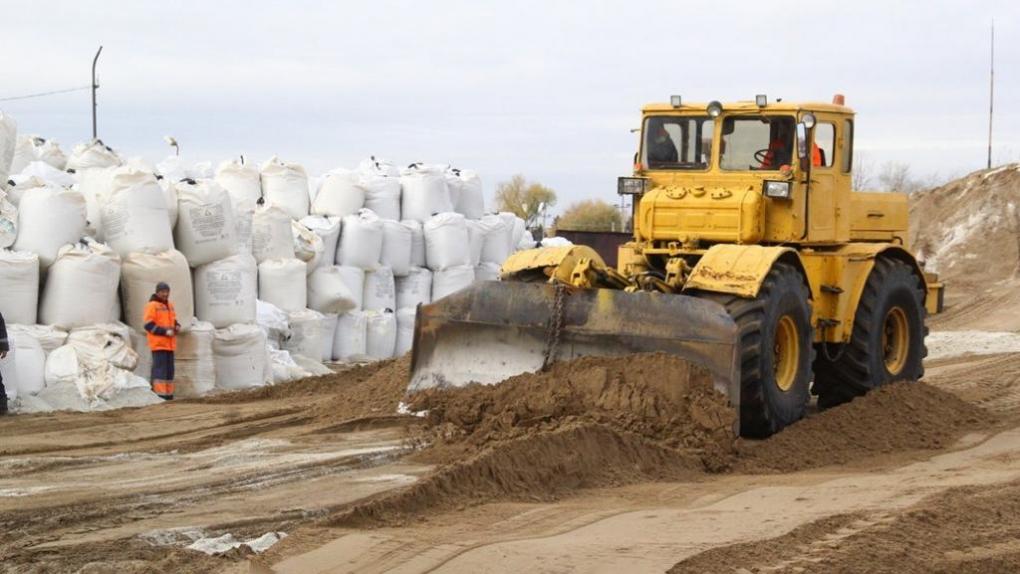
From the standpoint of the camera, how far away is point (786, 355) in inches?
370

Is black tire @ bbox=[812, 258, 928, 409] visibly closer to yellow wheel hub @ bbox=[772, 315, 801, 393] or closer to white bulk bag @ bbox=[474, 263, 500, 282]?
yellow wheel hub @ bbox=[772, 315, 801, 393]

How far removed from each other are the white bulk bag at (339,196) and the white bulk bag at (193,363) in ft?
11.0

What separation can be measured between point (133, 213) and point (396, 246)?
4.25 metres

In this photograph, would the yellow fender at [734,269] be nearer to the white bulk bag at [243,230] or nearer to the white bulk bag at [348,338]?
the white bulk bag at [243,230]

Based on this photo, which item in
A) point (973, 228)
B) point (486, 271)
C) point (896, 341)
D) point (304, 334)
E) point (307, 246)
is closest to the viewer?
point (896, 341)

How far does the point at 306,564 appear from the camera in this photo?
529 centimetres

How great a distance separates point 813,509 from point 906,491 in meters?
0.81

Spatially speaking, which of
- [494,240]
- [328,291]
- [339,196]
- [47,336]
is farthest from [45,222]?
[494,240]

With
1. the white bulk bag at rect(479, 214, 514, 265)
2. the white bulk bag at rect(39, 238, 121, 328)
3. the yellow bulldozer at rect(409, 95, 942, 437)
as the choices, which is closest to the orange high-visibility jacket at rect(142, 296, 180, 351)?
the white bulk bag at rect(39, 238, 121, 328)

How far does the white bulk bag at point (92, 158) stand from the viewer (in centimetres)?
1362

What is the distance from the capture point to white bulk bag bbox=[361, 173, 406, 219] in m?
15.7

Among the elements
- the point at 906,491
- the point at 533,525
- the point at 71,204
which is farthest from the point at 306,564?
the point at 71,204

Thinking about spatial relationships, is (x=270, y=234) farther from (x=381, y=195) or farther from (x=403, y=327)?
(x=403, y=327)

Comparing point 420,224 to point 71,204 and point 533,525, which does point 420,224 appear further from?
point 533,525
